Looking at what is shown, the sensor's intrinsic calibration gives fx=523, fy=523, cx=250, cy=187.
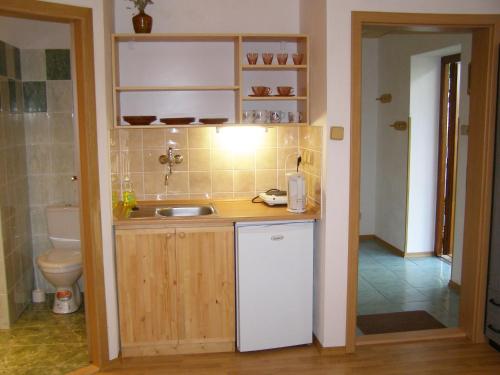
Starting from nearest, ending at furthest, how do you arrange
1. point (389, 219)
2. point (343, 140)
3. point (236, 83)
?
point (343, 140) < point (236, 83) < point (389, 219)

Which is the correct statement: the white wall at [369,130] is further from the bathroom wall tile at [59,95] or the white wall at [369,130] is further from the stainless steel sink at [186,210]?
the bathroom wall tile at [59,95]

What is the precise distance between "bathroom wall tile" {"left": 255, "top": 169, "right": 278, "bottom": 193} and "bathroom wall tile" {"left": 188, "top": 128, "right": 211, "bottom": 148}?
17.9 inches

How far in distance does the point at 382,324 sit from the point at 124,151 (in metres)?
2.30

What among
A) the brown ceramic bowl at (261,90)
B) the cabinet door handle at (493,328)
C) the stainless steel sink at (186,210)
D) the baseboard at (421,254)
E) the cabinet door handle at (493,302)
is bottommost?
the baseboard at (421,254)

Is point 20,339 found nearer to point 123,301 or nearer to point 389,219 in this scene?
point 123,301

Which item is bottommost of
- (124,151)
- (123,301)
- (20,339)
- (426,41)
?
(20,339)

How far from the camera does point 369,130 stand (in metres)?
6.25

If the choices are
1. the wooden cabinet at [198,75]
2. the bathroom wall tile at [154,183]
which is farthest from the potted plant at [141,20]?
the bathroom wall tile at [154,183]

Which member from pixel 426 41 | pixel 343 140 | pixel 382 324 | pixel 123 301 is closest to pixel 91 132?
pixel 123 301

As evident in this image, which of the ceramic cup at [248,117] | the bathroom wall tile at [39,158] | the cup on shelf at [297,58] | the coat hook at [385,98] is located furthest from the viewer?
the coat hook at [385,98]

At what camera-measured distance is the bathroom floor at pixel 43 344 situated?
3.30m

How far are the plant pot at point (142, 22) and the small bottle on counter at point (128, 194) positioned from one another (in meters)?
1.05

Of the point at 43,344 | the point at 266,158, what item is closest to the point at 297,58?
the point at 266,158

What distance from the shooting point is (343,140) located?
3260 mm
